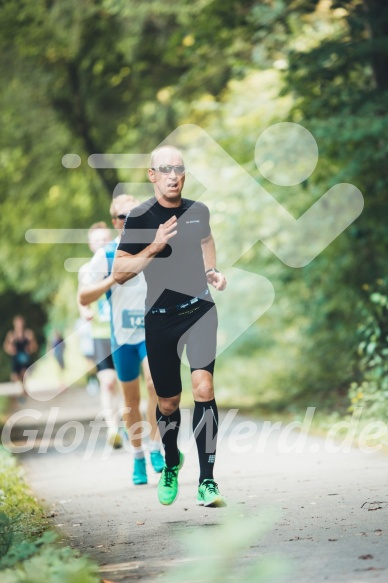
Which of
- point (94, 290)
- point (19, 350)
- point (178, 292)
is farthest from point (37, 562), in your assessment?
point (19, 350)

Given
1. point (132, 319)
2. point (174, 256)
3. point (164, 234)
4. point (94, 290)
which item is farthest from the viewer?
point (132, 319)

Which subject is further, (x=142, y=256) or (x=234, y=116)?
(x=234, y=116)

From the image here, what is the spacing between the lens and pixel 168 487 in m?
6.89

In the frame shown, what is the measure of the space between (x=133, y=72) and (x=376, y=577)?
15540 mm

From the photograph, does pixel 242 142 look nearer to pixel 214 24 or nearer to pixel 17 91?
pixel 214 24

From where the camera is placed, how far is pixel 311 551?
5.03m

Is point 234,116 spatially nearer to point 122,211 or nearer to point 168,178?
point 122,211

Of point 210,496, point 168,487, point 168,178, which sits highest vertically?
point 168,178

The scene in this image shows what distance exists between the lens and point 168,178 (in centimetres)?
660

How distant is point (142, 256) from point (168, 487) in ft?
5.06

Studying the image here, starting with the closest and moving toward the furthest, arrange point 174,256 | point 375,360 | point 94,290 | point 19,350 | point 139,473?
point 174,256, point 94,290, point 139,473, point 375,360, point 19,350

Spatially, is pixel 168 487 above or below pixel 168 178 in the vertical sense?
below

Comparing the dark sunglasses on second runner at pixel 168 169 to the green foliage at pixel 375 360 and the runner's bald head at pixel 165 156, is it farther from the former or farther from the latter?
the green foliage at pixel 375 360

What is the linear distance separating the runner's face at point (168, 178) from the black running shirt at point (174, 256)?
7 centimetres
